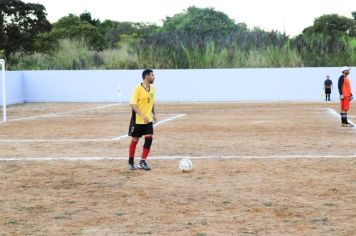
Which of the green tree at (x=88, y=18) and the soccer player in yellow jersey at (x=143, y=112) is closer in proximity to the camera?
the soccer player in yellow jersey at (x=143, y=112)

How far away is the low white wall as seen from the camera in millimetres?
41375

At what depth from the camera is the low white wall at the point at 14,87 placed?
41.4 meters

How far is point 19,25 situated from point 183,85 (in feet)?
94.3

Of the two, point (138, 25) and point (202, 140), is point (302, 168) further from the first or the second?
point (138, 25)

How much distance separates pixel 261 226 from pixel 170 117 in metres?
19.6

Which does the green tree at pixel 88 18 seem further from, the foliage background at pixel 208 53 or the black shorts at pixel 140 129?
the black shorts at pixel 140 129

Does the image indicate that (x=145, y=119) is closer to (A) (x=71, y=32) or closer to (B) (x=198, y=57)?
(B) (x=198, y=57)

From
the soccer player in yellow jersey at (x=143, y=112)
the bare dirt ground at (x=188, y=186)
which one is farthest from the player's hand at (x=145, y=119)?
the bare dirt ground at (x=188, y=186)

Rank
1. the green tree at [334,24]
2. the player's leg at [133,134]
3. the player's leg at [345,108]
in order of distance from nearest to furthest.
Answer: the player's leg at [133,134] < the player's leg at [345,108] < the green tree at [334,24]

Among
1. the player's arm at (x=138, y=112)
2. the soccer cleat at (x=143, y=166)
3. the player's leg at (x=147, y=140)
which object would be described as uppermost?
the player's arm at (x=138, y=112)

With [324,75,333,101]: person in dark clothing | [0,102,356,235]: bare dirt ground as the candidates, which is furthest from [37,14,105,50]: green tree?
[0,102,356,235]: bare dirt ground

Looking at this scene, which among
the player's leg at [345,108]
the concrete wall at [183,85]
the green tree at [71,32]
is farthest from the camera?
the green tree at [71,32]

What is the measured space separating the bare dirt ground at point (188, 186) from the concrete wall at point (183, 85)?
22.7 metres

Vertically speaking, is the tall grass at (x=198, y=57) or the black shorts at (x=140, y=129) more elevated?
the tall grass at (x=198, y=57)
